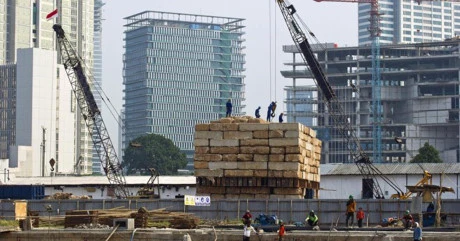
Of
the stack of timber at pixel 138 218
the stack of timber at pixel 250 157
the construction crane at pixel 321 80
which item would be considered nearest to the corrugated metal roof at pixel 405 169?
the construction crane at pixel 321 80

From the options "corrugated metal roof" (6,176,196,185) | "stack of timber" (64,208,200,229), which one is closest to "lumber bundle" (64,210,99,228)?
"stack of timber" (64,208,200,229)

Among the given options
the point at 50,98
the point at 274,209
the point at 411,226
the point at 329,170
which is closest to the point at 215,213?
the point at 274,209

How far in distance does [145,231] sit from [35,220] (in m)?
6.85

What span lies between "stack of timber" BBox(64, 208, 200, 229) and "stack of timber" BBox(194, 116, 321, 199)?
813 centimetres

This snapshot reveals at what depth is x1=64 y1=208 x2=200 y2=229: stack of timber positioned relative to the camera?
3924 cm

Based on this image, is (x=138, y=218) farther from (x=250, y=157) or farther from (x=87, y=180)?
(x=87, y=180)

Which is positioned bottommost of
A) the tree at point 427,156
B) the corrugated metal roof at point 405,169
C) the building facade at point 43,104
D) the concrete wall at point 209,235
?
the concrete wall at point 209,235

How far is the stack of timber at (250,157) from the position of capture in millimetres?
48875

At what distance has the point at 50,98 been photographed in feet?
623

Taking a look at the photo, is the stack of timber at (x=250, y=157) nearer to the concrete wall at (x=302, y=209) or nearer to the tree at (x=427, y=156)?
the concrete wall at (x=302, y=209)

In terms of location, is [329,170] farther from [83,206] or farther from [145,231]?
[145,231]

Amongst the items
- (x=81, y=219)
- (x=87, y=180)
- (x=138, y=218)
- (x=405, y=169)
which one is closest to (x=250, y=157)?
(x=81, y=219)

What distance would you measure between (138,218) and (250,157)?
11098 mm

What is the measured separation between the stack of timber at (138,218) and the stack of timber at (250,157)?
813 cm
